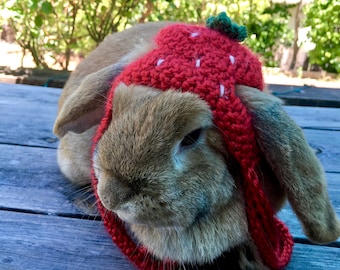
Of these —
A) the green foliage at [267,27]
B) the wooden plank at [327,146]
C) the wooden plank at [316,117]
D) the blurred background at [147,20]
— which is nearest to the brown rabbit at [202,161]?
the wooden plank at [327,146]

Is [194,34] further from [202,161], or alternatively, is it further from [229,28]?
[202,161]

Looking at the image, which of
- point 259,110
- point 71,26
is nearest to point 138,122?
point 259,110

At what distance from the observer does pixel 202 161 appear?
Answer: 82cm

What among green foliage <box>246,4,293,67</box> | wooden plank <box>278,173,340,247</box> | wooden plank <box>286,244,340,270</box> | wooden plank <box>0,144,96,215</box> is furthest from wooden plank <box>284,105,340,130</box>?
green foliage <box>246,4,293,67</box>

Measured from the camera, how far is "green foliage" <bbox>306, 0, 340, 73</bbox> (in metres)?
4.09

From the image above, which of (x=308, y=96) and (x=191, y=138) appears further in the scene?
(x=308, y=96)

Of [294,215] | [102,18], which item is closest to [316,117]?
[294,215]

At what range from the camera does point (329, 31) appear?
4156mm

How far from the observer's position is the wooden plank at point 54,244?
3.18ft

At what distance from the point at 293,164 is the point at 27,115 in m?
1.32

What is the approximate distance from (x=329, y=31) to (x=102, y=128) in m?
3.68

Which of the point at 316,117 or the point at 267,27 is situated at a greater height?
the point at 267,27

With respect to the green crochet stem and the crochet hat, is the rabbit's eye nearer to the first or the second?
the crochet hat

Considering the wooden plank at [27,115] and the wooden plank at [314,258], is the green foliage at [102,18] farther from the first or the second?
the wooden plank at [314,258]
